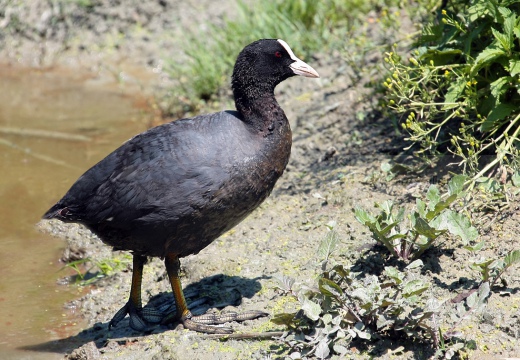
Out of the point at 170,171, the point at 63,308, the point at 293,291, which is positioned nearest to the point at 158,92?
the point at 63,308

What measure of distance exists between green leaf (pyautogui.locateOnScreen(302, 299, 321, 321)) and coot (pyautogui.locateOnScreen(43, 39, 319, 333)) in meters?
0.71

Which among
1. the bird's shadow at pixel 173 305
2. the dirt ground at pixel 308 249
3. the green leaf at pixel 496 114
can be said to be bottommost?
the bird's shadow at pixel 173 305

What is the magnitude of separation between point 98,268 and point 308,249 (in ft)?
5.59

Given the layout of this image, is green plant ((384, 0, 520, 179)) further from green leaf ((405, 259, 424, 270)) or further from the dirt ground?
green leaf ((405, 259, 424, 270))

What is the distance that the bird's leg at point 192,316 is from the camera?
14.1 feet

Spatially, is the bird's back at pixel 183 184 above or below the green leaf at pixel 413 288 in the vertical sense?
above

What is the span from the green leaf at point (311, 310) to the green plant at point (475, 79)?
136cm

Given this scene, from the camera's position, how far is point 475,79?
4816mm

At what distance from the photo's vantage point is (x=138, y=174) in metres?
4.31

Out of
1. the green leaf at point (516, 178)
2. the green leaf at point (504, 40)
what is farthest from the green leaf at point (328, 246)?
the green leaf at point (504, 40)

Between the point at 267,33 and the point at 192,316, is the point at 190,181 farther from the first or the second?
the point at 267,33

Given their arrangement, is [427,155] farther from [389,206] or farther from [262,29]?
[262,29]

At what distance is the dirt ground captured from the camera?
154 inches

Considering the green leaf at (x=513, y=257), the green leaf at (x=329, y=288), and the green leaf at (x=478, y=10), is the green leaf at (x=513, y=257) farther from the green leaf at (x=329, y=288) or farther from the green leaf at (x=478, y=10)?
the green leaf at (x=478, y=10)
